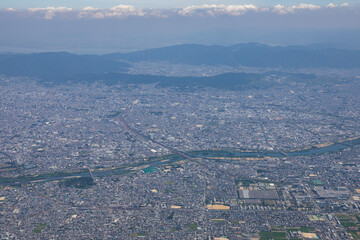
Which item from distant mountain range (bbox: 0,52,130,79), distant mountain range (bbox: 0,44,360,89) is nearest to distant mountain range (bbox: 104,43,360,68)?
distant mountain range (bbox: 0,44,360,89)

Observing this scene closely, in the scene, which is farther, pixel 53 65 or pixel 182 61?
pixel 182 61

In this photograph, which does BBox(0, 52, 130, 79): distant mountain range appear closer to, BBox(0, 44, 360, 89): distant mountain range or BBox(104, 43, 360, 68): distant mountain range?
BBox(0, 44, 360, 89): distant mountain range

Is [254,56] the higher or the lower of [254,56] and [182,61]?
the higher

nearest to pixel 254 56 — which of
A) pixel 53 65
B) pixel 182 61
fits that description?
pixel 182 61

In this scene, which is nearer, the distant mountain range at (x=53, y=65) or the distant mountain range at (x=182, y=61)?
the distant mountain range at (x=182, y=61)

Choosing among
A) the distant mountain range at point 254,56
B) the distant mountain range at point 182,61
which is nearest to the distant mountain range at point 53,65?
the distant mountain range at point 182,61

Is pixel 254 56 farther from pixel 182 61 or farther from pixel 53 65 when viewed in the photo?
pixel 53 65

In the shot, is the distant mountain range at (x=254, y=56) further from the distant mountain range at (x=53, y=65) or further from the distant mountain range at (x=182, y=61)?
the distant mountain range at (x=53, y=65)

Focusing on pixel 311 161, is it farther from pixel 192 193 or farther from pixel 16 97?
pixel 16 97

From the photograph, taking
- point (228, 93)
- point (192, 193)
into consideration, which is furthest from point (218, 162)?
Answer: point (228, 93)
